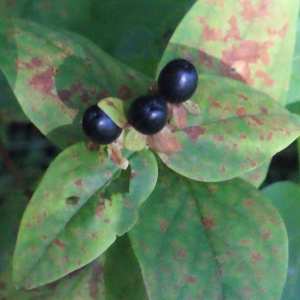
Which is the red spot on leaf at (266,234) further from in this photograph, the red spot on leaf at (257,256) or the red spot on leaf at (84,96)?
the red spot on leaf at (84,96)

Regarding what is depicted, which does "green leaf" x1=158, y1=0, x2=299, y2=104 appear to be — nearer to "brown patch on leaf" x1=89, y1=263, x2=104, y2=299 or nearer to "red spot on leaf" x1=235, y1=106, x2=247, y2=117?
"red spot on leaf" x1=235, y1=106, x2=247, y2=117

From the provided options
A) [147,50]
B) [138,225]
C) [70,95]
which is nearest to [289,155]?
[147,50]

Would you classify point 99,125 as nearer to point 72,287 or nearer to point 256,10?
point 256,10

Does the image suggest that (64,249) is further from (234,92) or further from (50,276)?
(234,92)

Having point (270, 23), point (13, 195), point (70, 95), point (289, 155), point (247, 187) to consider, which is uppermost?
point (270, 23)

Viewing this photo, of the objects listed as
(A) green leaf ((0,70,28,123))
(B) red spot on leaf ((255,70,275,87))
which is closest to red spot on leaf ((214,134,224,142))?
(B) red spot on leaf ((255,70,275,87))

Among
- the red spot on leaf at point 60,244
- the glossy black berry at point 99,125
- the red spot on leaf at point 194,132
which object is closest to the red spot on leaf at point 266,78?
the red spot on leaf at point 194,132

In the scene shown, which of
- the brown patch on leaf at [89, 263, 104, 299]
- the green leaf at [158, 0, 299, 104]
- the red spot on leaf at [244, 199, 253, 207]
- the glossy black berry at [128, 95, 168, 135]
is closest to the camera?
the glossy black berry at [128, 95, 168, 135]
